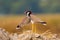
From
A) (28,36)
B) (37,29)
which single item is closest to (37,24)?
(37,29)

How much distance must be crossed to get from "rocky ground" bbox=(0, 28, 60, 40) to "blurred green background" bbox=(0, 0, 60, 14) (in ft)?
0.83

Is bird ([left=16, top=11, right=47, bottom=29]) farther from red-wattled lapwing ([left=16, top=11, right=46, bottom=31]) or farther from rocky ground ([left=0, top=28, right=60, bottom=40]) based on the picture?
rocky ground ([left=0, top=28, right=60, bottom=40])

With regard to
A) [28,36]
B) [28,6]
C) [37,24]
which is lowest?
[28,36]

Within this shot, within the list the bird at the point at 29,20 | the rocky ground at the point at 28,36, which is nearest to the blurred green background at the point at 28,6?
the bird at the point at 29,20

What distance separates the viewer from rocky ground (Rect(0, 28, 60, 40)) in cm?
211

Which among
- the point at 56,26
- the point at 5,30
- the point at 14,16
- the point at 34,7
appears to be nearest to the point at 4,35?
the point at 5,30

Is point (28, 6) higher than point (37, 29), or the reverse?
point (28, 6)

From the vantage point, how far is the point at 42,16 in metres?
2.15

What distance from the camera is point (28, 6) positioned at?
7.14 ft

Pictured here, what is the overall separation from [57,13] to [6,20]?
24.4 inches

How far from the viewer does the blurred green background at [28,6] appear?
85.3 inches

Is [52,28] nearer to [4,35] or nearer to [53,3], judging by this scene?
[53,3]

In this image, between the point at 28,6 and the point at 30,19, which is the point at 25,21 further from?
the point at 28,6

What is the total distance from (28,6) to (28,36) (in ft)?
1.19
